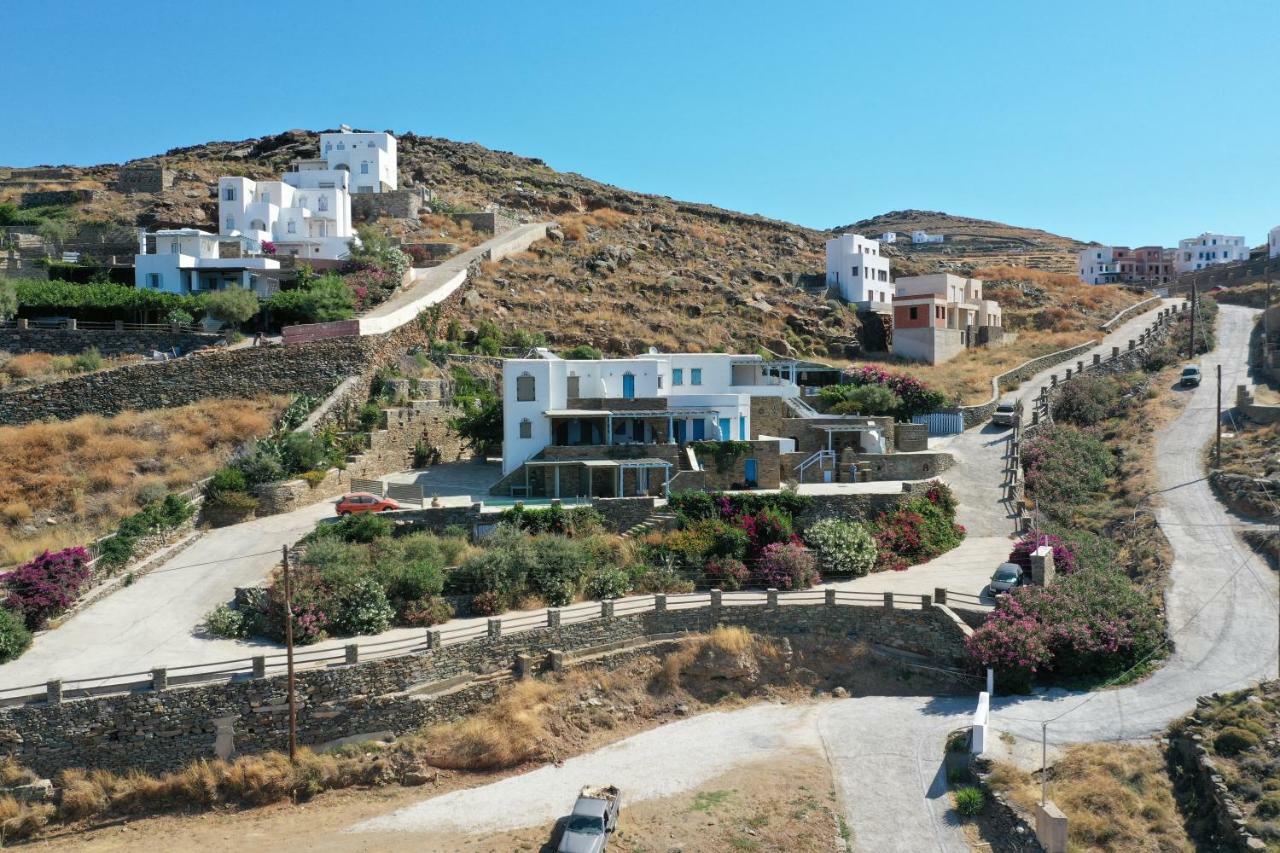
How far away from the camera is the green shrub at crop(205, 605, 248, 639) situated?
2206cm

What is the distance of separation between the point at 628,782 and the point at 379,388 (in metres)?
20.9

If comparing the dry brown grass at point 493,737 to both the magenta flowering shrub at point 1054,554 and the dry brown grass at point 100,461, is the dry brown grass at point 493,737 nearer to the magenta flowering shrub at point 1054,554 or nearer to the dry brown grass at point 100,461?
the dry brown grass at point 100,461

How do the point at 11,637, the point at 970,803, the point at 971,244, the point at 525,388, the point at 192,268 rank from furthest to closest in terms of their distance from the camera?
the point at 971,244 → the point at 192,268 → the point at 525,388 → the point at 11,637 → the point at 970,803

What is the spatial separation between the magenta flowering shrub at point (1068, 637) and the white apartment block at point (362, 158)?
52234mm

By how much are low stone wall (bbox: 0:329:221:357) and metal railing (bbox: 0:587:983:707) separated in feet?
68.0

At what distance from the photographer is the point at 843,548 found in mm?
27609

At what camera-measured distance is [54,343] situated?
121ft

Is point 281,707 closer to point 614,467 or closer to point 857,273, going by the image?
point 614,467

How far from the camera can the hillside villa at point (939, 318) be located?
52812 mm

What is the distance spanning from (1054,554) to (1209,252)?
94.2 metres

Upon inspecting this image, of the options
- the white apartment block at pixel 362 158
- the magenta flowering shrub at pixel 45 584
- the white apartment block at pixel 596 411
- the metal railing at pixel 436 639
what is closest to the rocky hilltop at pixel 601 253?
the white apartment block at pixel 362 158

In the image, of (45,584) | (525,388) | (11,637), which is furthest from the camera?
(525,388)

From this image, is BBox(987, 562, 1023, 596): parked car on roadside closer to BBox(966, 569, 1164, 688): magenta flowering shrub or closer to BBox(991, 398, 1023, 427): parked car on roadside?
BBox(966, 569, 1164, 688): magenta flowering shrub

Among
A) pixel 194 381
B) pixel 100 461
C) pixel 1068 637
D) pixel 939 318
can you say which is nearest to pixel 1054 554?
pixel 1068 637
